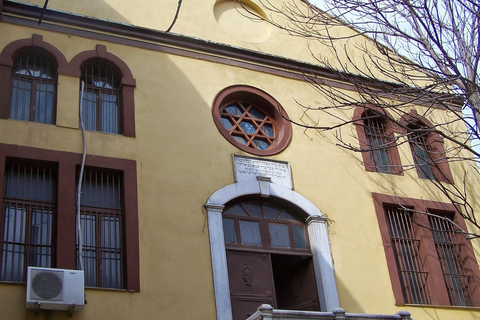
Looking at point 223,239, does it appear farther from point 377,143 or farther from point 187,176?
point 377,143

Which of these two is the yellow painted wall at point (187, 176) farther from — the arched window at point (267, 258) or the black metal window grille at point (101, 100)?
the arched window at point (267, 258)

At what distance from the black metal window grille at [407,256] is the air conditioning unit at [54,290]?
7109 mm

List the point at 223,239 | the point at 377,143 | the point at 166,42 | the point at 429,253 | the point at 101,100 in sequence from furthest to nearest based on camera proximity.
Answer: the point at 377,143
the point at 429,253
the point at 166,42
the point at 101,100
the point at 223,239

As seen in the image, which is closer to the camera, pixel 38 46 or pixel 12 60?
pixel 12 60

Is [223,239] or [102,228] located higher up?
[102,228]

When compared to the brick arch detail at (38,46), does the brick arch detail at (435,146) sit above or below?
below

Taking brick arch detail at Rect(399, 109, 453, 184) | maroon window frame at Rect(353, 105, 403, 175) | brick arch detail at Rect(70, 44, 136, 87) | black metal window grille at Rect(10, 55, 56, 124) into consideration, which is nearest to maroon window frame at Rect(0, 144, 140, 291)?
black metal window grille at Rect(10, 55, 56, 124)

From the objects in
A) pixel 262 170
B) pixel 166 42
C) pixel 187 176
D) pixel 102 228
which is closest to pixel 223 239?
pixel 187 176

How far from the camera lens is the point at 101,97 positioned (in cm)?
1443

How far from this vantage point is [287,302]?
14.9m

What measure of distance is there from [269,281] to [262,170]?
238cm

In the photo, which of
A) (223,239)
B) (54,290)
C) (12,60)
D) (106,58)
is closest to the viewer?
(54,290)

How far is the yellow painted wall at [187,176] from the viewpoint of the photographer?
1248 centimetres

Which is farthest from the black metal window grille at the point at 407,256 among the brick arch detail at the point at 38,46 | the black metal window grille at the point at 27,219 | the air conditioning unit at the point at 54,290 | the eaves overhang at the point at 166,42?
the brick arch detail at the point at 38,46
